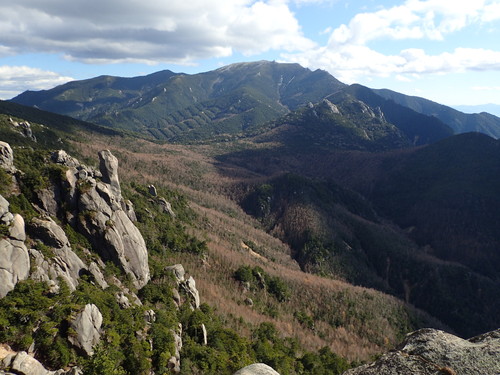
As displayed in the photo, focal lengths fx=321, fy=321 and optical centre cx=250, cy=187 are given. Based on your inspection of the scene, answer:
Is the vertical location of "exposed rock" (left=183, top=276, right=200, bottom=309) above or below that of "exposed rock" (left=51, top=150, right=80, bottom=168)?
below

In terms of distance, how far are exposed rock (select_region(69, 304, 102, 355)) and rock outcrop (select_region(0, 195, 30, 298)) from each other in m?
9.30

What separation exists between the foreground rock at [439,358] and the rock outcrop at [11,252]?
42.1 meters

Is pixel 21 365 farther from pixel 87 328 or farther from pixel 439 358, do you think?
pixel 439 358

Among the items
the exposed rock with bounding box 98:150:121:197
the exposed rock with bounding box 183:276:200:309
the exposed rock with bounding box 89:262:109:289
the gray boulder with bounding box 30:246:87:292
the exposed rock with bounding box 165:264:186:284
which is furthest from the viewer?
the exposed rock with bounding box 98:150:121:197

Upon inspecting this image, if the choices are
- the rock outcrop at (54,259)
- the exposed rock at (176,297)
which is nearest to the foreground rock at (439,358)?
the rock outcrop at (54,259)

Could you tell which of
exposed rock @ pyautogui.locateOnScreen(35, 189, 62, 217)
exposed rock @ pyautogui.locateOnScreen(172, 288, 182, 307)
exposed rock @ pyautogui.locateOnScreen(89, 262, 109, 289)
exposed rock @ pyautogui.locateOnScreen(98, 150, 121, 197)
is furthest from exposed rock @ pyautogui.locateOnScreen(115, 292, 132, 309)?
exposed rock @ pyautogui.locateOnScreen(98, 150, 121, 197)

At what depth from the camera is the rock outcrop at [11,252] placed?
39.4 metres

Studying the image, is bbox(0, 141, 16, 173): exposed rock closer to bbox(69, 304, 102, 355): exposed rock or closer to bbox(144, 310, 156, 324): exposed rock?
bbox(69, 304, 102, 355): exposed rock

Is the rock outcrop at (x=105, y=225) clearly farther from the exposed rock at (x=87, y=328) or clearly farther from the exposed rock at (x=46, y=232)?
the exposed rock at (x=87, y=328)

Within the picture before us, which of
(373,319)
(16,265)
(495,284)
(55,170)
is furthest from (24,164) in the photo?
(495,284)

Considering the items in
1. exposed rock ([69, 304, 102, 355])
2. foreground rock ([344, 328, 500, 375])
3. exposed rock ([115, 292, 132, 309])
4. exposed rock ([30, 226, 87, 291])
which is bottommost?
exposed rock ([115, 292, 132, 309])

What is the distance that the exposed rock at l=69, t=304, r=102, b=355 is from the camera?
37938 mm

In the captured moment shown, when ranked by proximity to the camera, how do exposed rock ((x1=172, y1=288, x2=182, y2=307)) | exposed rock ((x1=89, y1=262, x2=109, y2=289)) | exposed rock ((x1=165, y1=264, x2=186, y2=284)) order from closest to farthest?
exposed rock ((x1=89, y1=262, x2=109, y2=289)) < exposed rock ((x1=172, y1=288, x2=182, y2=307)) < exposed rock ((x1=165, y1=264, x2=186, y2=284))

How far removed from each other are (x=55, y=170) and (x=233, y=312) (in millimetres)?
56516
